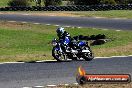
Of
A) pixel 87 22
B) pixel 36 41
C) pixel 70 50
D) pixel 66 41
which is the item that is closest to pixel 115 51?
pixel 70 50

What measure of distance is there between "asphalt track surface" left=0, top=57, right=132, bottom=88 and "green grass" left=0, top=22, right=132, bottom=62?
2.14 meters

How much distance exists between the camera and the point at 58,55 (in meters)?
18.9

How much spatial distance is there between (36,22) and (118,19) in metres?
8.42

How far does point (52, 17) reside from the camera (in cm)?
4688

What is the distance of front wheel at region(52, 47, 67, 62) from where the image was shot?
741 inches

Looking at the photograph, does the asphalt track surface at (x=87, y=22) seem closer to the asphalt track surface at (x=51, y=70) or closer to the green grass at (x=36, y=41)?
the green grass at (x=36, y=41)

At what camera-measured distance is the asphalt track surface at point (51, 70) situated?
14.2m

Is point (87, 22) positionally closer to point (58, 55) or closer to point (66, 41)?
point (66, 41)

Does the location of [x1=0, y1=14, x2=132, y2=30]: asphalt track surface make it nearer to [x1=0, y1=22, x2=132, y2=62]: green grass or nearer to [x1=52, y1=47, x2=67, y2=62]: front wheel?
[x1=0, y1=22, x2=132, y2=62]: green grass

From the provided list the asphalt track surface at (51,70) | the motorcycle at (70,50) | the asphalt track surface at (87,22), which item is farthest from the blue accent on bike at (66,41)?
the asphalt track surface at (87,22)

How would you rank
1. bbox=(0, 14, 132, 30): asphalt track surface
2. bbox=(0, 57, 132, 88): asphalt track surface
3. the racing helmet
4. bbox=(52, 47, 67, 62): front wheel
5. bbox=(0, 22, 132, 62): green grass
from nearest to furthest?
bbox=(0, 57, 132, 88): asphalt track surface → bbox=(52, 47, 67, 62): front wheel → the racing helmet → bbox=(0, 22, 132, 62): green grass → bbox=(0, 14, 132, 30): asphalt track surface

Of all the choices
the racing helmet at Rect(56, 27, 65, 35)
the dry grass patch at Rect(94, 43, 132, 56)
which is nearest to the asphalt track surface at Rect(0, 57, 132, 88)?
the racing helmet at Rect(56, 27, 65, 35)

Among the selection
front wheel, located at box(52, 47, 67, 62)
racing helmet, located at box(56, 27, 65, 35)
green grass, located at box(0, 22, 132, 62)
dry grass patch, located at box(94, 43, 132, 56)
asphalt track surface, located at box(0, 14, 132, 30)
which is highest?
racing helmet, located at box(56, 27, 65, 35)

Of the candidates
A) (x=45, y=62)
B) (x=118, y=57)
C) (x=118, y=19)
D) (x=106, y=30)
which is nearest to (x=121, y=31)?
(x=106, y=30)
